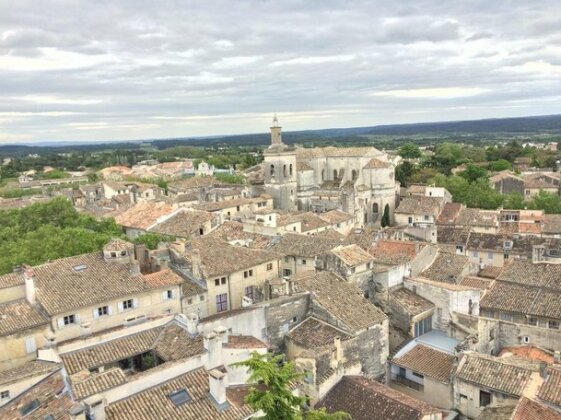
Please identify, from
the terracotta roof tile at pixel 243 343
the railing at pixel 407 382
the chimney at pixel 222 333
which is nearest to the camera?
the chimney at pixel 222 333

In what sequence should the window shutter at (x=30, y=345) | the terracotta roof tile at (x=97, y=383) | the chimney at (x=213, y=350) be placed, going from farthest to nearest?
the window shutter at (x=30, y=345), the chimney at (x=213, y=350), the terracotta roof tile at (x=97, y=383)

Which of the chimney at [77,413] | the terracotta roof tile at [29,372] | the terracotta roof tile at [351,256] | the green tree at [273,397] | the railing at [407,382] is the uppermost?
the green tree at [273,397]

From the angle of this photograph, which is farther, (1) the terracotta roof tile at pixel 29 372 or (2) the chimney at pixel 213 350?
(2) the chimney at pixel 213 350

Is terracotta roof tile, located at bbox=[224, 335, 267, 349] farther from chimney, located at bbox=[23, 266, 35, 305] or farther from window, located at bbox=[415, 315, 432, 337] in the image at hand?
window, located at bbox=[415, 315, 432, 337]

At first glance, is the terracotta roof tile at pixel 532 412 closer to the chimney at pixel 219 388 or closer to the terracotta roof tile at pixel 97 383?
the chimney at pixel 219 388

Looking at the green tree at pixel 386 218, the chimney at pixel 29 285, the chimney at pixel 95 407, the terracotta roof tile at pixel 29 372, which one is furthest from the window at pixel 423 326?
the green tree at pixel 386 218

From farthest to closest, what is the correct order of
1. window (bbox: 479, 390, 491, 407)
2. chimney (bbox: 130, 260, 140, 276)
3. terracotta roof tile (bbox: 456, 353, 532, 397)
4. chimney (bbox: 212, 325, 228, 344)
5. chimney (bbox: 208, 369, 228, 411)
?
chimney (bbox: 130, 260, 140, 276) → window (bbox: 479, 390, 491, 407) → terracotta roof tile (bbox: 456, 353, 532, 397) → chimney (bbox: 212, 325, 228, 344) → chimney (bbox: 208, 369, 228, 411)

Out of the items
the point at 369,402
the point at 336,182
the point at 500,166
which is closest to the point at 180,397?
the point at 369,402

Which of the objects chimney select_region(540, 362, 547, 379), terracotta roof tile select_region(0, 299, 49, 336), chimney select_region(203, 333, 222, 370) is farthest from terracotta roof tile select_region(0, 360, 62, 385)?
chimney select_region(540, 362, 547, 379)

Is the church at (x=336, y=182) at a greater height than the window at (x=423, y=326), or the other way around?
the church at (x=336, y=182)
